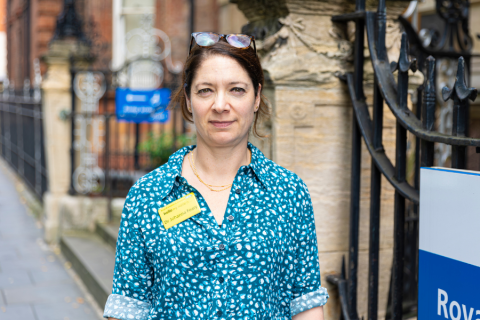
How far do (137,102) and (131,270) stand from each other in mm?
5746

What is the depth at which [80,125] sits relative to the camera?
7746 millimetres

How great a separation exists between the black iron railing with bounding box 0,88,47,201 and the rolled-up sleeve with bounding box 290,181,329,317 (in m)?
7.90

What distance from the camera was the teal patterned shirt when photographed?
1779mm

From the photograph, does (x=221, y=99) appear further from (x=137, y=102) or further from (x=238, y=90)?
(x=137, y=102)

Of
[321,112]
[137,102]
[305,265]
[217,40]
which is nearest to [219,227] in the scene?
[305,265]

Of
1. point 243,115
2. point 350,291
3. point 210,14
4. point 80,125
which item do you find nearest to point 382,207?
point 350,291

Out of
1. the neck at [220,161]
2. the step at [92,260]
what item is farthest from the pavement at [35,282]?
the neck at [220,161]

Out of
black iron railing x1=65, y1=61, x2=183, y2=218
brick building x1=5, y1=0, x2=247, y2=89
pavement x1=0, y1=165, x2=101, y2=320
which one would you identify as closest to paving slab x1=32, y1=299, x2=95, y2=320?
pavement x1=0, y1=165, x2=101, y2=320

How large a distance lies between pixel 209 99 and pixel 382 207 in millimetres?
1534

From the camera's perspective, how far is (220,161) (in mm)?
1913

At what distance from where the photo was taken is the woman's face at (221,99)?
182 centimetres

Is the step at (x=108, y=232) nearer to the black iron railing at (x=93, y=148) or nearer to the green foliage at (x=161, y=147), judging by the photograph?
the black iron railing at (x=93, y=148)

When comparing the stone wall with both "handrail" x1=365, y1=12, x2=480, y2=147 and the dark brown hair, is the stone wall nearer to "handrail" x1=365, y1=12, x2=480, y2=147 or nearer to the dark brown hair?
"handrail" x1=365, y1=12, x2=480, y2=147

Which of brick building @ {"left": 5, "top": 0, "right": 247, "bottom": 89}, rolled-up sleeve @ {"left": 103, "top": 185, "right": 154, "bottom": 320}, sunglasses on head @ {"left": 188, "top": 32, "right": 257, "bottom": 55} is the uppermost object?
brick building @ {"left": 5, "top": 0, "right": 247, "bottom": 89}
